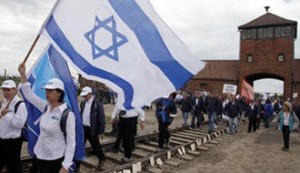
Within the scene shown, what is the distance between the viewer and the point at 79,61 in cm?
503

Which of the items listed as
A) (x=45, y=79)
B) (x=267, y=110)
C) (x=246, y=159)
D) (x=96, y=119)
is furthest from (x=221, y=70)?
(x=45, y=79)

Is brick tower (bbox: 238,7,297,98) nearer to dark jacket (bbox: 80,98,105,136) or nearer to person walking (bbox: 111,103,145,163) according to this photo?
person walking (bbox: 111,103,145,163)

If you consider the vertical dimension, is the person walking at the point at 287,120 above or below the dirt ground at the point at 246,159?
above

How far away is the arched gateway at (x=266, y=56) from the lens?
38281 millimetres

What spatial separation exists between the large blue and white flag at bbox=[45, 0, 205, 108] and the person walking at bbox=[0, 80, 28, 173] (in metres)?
0.98

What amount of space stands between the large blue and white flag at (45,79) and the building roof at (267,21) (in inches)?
1447

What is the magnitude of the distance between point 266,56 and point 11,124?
125 feet

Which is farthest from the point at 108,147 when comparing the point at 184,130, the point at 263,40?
the point at 263,40

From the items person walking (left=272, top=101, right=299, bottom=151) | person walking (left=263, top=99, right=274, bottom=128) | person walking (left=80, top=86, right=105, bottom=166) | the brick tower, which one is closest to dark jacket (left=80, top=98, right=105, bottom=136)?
person walking (left=80, top=86, right=105, bottom=166)

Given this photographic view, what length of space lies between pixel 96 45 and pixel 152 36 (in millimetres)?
904

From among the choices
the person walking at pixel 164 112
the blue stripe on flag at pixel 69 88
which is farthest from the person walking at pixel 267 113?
the blue stripe on flag at pixel 69 88

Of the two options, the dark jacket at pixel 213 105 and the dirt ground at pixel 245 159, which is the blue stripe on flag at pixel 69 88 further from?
the dark jacket at pixel 213 105

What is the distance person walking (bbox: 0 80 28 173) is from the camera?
5008 mm

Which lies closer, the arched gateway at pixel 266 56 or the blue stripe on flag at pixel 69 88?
the blue stripe on flag at pixel 69 88
